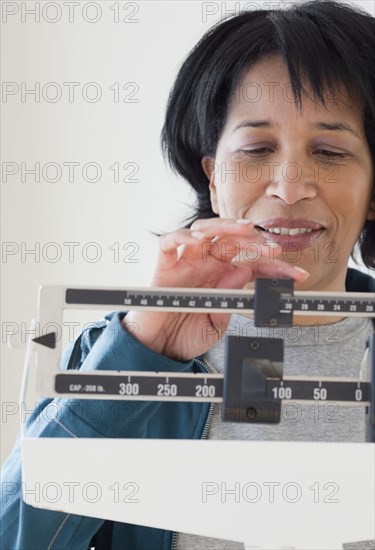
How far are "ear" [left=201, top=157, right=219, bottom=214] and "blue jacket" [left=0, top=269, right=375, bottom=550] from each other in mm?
326

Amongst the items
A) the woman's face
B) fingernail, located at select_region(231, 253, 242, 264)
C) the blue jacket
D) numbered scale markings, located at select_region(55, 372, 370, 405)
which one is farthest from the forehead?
numbered scale markings, located at select_region(55, 372, 370, 405)

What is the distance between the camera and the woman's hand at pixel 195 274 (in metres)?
0.98

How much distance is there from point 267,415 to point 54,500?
21 cm

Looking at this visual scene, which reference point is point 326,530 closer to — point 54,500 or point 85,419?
point 54,500

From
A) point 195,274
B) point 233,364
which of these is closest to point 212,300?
point 233,364

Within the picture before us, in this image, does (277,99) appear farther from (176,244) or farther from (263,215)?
(176,244)

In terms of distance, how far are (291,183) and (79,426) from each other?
0.44 meters

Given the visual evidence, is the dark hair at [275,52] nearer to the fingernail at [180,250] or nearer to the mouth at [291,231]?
the mouth at [291,231]

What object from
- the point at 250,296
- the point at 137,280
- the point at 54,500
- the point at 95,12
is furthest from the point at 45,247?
the point at 54,500

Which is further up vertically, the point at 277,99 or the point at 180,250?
the point at 277,99

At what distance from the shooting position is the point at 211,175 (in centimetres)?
141

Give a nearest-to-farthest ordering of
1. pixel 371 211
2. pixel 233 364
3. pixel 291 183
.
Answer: pixel 233 364 < pixel 291 183 < pixel 371 211

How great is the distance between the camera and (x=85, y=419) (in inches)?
40.4

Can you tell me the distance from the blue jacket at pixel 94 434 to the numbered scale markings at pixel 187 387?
18 cm
